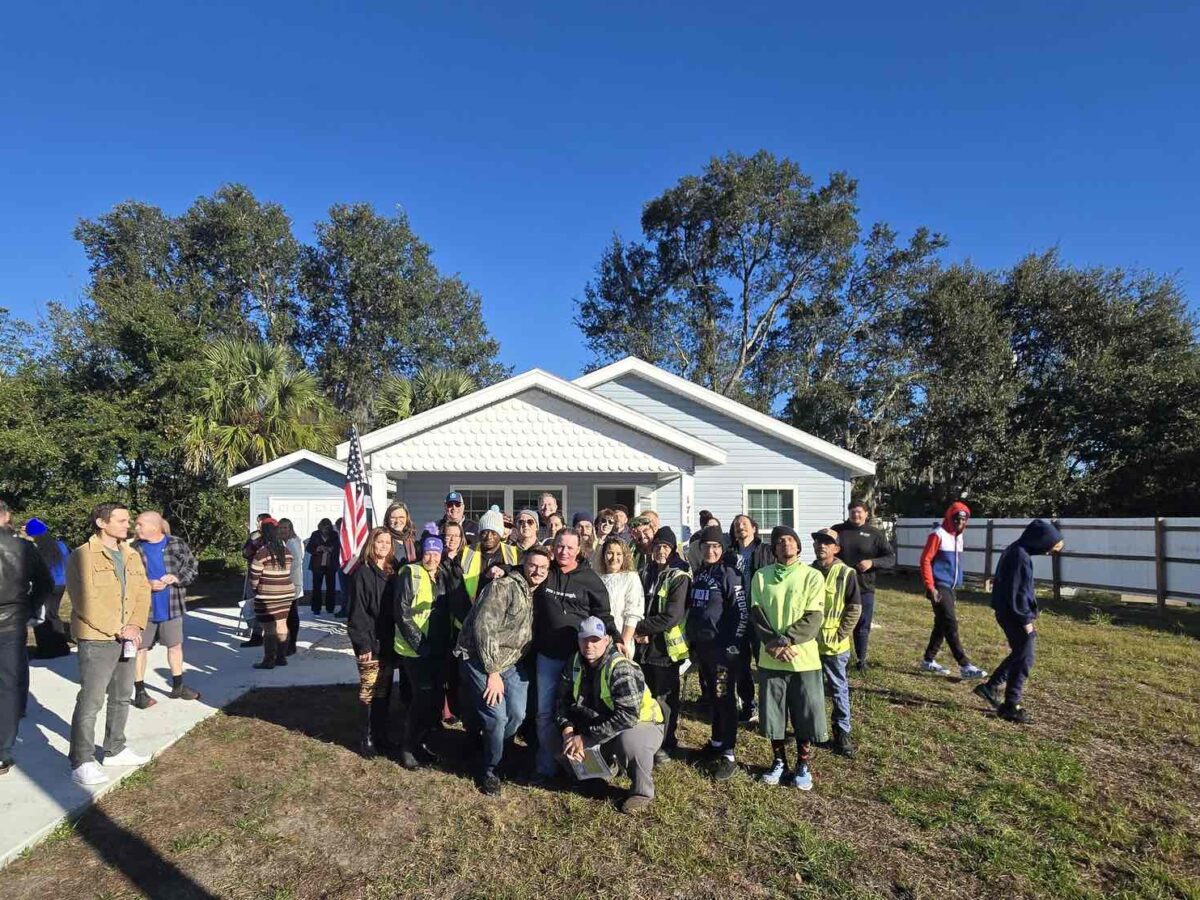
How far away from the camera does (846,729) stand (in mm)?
5051

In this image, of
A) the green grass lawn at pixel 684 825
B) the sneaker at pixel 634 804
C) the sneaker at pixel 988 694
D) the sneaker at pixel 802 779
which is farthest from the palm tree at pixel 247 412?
the sneaker at pixel 988 694

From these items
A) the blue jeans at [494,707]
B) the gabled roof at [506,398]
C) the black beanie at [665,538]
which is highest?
the gabled roof at [506,398]

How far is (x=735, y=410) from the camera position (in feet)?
46.4

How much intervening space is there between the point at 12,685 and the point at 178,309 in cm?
2319

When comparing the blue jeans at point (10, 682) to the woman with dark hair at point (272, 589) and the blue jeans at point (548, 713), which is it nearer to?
the woman with dark hair at point (272, 589)

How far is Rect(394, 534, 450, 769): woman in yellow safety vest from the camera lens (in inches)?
186

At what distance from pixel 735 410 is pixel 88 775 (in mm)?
11858

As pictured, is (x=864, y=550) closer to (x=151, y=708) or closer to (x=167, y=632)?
(x=167, y=632)

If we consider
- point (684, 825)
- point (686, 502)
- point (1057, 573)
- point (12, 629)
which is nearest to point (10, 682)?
point (12, 629)

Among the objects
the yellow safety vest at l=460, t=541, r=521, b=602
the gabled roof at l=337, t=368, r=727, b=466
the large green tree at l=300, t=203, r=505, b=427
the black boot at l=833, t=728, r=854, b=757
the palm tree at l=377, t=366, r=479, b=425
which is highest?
the large green tree at l=300, t=203, r=505, b=427

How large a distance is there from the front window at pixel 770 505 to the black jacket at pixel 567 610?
10039 millimetres

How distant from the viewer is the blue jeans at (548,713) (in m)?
4.48

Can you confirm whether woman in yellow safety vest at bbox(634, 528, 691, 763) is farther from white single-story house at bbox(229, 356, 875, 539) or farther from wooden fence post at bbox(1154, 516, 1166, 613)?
wooden fence post at bbox(1154, 516, 1166, 613)

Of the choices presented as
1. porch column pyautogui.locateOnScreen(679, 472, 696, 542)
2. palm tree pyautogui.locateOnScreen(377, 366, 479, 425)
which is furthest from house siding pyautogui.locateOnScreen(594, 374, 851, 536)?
palm tree pyautogui.locateOnScreen(377, 366, 479, 425)
